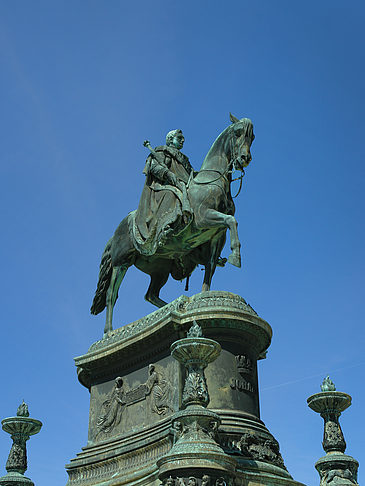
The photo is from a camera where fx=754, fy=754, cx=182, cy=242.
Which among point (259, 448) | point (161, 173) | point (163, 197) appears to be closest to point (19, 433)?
point (259, 448)

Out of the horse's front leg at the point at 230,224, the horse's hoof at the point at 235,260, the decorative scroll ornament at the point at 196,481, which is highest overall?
the horse's front leg at the point at 230,224


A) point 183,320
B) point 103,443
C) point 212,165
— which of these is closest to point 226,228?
point 212,165

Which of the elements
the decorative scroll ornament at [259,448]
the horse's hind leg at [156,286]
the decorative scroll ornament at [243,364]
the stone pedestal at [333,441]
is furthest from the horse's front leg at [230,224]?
the decorative scroll ornament at [259,448]

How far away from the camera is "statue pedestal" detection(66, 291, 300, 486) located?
1305 cm

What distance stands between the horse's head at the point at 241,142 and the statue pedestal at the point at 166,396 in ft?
9.79

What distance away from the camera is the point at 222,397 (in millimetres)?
13555

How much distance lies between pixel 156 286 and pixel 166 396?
14.1 ft

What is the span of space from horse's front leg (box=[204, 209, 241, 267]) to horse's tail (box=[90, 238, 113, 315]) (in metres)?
3.50

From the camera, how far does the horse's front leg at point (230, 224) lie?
48.3 feet

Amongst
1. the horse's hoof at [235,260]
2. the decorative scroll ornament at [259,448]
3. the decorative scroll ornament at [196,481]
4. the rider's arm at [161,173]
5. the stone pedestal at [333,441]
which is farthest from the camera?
the rider's arm at [161,173]

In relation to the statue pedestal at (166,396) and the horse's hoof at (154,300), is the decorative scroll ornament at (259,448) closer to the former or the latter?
the statue pedestal at (166,396)

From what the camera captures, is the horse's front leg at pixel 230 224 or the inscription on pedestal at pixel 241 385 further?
the horse's front leg at pixel 230 224

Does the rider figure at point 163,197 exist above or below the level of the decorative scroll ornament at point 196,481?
above

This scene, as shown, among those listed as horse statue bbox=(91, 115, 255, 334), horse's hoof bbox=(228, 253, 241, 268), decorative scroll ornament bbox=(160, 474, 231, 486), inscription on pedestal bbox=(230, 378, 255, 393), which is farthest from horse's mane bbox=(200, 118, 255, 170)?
decorative scroll ornament bbox=(160, 474, 231, 486)
